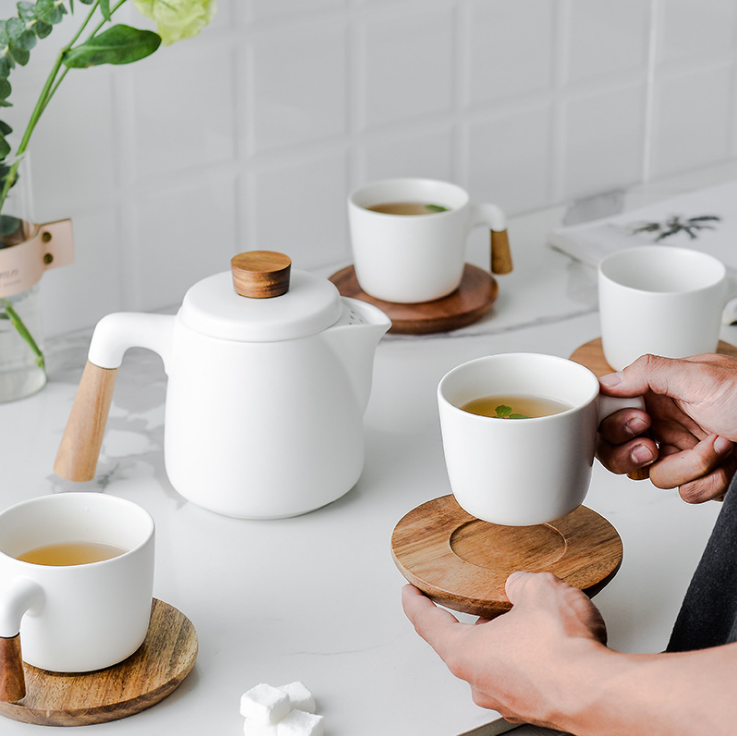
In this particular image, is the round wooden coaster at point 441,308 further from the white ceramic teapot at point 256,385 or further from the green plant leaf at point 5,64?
the green plant leaf at point 5,64

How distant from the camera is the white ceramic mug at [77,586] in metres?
0.65

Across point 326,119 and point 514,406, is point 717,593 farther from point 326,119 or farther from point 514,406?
point 326,119

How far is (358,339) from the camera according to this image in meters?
0.86

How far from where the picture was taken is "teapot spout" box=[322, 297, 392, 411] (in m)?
0.85

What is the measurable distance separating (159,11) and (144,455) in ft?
1.26

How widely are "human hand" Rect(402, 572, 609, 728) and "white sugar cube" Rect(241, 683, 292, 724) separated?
0.10m

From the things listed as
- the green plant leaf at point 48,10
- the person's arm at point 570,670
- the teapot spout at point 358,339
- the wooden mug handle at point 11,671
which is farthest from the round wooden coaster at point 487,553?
the green plant leaf at point 48,10

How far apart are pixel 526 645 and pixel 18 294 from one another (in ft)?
2.05

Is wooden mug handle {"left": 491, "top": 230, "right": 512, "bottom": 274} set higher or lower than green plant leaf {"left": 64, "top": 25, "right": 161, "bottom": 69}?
lower

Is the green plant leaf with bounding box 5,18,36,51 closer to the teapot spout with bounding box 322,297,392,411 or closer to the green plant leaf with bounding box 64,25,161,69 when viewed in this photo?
the green plant leaf with bounding box 64,25,161,69

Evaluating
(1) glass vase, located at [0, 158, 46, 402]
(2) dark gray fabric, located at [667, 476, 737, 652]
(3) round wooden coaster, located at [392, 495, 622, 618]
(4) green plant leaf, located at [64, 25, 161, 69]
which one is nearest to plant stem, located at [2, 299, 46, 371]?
(1) glass vase, located at [0, 158, 46, 402]

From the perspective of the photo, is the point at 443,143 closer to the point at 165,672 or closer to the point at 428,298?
the point at 428,298

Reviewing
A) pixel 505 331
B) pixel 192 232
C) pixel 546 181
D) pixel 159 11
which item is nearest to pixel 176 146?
pixel 192 232

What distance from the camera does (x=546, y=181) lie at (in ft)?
5.09
